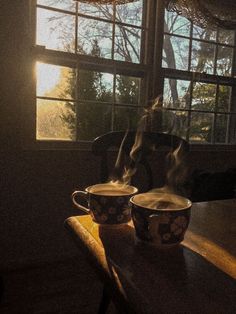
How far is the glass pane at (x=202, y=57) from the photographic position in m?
2.53

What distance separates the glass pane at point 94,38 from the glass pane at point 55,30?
0.06 metres

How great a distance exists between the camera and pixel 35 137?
1938mm

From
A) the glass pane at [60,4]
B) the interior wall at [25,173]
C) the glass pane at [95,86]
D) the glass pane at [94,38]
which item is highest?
the glass pane at [60,4]

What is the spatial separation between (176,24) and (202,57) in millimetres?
361

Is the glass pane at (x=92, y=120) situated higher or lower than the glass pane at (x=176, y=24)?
lower

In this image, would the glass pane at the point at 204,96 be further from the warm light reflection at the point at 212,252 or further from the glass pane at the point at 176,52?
the warm light reflection at the point at 212,252

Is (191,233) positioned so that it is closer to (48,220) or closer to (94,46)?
(48,220)

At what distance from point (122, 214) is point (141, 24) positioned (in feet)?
6.56

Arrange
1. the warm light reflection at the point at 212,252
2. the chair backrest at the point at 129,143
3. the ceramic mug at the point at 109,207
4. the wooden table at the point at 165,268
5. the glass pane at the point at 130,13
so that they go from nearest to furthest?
the wooden table at the point at 165,268 < the warm light reflection at the point at 212,252 < the ceramic mug at the point at 109,207 < the chair backrest at the point at 129,143 < the glass pane at the point at 130,13

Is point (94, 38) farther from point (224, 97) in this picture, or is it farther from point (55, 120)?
point (224, 97)

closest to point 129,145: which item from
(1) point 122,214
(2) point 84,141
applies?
(2) point 84,141

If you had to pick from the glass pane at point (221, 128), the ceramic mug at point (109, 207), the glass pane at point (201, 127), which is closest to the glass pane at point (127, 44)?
the glass pane at point (201, 127)

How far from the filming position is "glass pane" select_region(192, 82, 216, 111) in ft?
8.40

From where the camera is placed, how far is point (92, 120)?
219 cm
